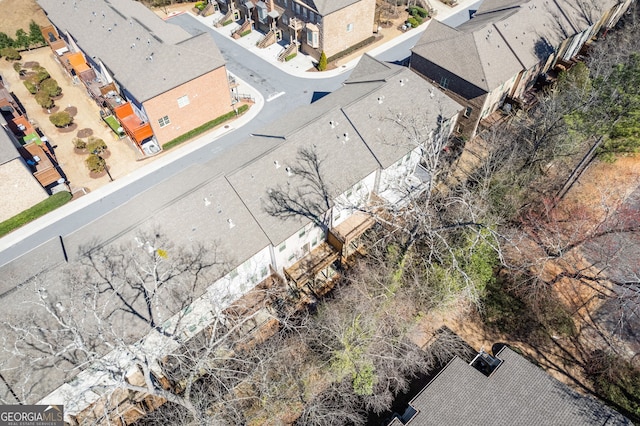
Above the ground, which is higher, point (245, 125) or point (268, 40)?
point (268, 40)

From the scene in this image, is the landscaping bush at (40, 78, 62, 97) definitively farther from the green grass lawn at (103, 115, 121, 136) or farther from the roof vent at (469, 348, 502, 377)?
the roof vent at (469, 348, 502, 377)

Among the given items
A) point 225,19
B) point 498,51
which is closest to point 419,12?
point 498,51

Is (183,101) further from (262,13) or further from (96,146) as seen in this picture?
(262,13)

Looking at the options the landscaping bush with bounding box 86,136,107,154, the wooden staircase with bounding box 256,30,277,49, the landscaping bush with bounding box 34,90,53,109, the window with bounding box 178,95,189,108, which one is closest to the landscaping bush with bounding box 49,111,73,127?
the landscaping bush with bounding box 34,90,53,109

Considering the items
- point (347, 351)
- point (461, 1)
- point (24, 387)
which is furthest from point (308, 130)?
point (461, 1)

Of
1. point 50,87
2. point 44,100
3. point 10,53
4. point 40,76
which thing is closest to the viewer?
point 44,100

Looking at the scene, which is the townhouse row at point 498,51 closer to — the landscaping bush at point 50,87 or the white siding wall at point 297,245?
the white siding wall at point 297,245

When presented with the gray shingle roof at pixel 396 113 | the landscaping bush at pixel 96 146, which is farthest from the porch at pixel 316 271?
the landscaping bush at pixel 96 146
